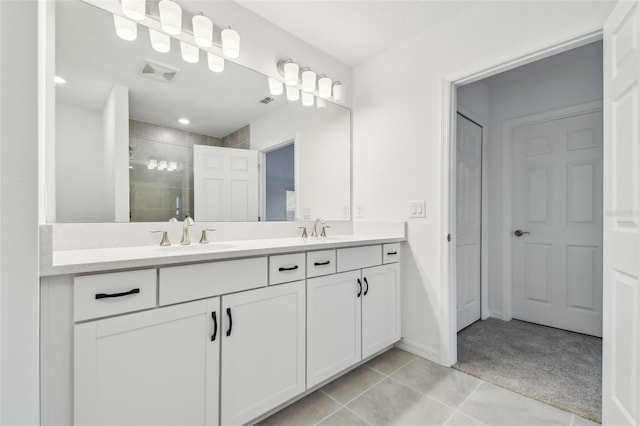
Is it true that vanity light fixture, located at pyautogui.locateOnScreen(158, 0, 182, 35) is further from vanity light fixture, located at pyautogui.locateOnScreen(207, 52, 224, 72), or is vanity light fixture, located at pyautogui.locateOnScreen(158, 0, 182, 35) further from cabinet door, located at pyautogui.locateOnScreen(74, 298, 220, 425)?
cabinet door, located at pyautogui.locateOnScreen(74, 298, 220, 425)

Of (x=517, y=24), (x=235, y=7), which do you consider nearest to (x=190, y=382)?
(x=235, y=7)

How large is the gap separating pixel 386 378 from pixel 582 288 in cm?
202

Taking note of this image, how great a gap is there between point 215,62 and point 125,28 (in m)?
0.46

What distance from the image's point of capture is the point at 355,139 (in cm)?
254

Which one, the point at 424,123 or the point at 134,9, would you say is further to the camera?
the point at 424,123

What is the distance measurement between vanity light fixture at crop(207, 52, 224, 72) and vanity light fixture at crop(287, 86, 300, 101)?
0.53 metres

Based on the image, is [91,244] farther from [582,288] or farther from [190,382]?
[582,288]

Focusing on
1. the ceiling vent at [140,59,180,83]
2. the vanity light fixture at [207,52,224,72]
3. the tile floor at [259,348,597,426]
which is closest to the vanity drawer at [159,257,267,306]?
the tile floor at [259,348,597,426]

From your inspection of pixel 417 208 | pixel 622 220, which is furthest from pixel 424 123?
pixel 622 220

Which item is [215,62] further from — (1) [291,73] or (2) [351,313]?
(2) [351,313]

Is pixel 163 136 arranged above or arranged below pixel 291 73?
below

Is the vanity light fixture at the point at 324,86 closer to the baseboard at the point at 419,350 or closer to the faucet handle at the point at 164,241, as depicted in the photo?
the faucet handle at the point at 164,241

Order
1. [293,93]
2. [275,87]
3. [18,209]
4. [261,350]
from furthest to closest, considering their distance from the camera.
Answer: [293,93] → [275,87] → [261,350] → [18,209]

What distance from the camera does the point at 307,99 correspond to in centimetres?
227
